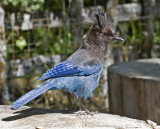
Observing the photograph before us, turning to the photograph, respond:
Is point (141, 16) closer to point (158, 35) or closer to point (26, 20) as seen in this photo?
point (158, 35)

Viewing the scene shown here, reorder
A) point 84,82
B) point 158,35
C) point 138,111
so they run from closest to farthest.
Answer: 1. point 84,82
2. point 138,111
3. point 158,35

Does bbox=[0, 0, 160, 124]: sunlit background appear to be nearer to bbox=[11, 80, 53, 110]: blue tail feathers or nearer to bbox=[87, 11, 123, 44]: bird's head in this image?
bbox=[87, 11, 123, 44]: bird's head

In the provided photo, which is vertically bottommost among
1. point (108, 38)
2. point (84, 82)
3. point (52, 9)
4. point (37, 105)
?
point (37, 105)

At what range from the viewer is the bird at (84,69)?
139 inches

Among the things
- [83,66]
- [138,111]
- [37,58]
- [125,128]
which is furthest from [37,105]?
[125,128]

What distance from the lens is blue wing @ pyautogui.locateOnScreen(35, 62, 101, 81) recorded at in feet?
11.6

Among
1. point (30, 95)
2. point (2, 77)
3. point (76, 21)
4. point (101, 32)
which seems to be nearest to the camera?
point (30, 95)

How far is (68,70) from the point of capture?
11.8 feet

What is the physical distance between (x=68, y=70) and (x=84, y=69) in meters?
0.19

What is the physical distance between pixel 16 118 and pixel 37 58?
3471mm

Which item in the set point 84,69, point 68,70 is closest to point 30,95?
point 68,70

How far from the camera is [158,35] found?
7.28 metres

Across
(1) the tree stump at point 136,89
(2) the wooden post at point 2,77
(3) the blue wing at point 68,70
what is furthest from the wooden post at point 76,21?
(3) the blue wing at point 68,70

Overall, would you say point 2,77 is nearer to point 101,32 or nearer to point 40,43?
point 40,43
